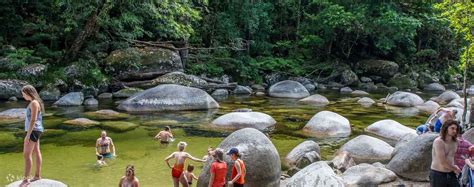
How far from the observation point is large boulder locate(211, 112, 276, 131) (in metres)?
16.3

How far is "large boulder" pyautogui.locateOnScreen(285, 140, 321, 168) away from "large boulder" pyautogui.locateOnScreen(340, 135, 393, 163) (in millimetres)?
1218

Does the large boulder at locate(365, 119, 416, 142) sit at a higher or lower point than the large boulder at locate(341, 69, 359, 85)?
lower

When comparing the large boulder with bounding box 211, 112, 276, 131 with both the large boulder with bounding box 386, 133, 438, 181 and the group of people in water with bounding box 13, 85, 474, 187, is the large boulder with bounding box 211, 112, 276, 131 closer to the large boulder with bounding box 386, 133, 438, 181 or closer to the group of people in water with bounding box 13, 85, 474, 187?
the group of people in water with bounding box 13, 85, 474, 187

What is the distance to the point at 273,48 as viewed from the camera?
1403 inches

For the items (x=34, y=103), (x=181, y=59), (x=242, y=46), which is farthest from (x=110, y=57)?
(x=34, y=103)

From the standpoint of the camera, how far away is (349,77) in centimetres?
3253

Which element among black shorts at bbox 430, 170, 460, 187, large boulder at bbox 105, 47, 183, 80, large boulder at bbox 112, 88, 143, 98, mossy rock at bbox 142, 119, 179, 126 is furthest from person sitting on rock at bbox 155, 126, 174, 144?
large boulder at bbox 105, 47, 183, 80

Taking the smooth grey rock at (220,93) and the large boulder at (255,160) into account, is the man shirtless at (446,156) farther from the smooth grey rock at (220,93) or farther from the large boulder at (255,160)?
the smooth grey rock at (220,93)

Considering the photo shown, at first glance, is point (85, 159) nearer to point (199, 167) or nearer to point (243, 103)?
point (199, 167)

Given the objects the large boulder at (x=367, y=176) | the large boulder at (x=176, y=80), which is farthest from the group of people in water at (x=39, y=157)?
the large boulder at (x=176, y=80)

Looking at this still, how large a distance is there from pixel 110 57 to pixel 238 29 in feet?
32.7

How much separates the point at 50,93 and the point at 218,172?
1697cm

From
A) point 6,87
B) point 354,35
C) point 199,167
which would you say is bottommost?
point 199,167

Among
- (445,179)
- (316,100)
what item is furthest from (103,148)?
(316,100)
